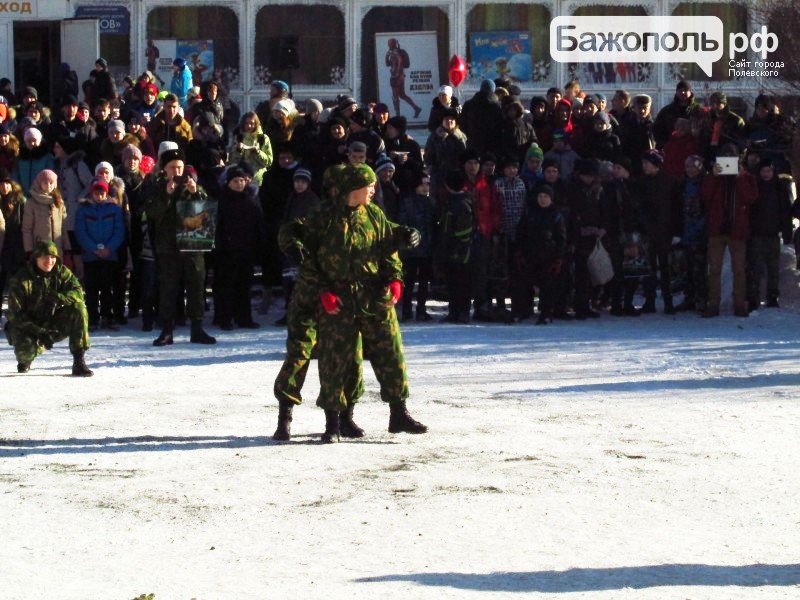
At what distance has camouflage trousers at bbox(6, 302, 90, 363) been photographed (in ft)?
43.8

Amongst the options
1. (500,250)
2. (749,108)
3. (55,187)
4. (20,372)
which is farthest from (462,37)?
(20,372)

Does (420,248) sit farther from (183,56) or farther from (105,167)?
(183,56)

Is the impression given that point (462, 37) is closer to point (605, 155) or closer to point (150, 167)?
point (605, 155)

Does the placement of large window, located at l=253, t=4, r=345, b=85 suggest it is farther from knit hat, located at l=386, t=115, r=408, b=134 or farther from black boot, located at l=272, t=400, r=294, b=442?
black boot, located at l=272, t=400, r=294, b=442

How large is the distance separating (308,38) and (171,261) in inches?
403

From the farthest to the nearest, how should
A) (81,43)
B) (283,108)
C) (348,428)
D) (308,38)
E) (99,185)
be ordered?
1. (308,38)
2. (81,43)
3. (283,108)
4. (99,185)
5. (348,428)

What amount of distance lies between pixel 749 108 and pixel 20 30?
10.3 meters

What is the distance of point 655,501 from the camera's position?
346 inches

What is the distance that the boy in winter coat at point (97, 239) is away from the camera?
16.2 m

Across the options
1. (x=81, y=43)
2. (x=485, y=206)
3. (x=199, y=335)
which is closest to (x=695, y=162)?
(x=485, y=206)

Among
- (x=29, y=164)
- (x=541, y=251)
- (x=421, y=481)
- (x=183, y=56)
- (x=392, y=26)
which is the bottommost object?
(x=421, y=481)

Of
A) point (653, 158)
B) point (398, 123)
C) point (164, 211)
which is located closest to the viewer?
point (164, 211)

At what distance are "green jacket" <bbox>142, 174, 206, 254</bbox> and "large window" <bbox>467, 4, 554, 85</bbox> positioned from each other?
33.9ft

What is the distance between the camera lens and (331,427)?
10.5 metres
